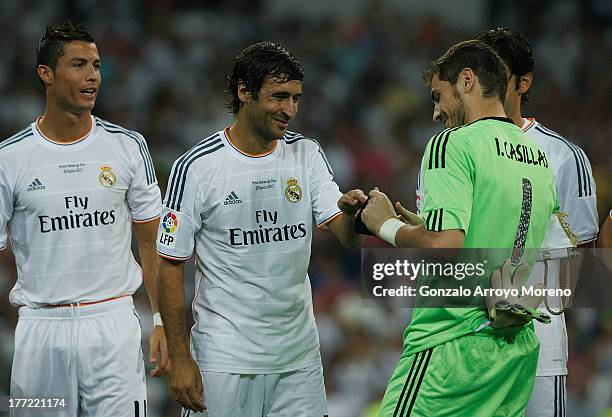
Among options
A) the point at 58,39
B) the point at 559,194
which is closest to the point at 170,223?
the point at 58,39

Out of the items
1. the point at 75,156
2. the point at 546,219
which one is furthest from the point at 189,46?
the point at 546,219

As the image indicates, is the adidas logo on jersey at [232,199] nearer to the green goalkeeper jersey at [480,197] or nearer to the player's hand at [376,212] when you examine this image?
the player's hand at [376,212]

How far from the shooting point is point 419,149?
10570 millimetres

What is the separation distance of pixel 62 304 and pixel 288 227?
1159 mm

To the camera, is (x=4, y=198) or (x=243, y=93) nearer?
(x=243, y=93)

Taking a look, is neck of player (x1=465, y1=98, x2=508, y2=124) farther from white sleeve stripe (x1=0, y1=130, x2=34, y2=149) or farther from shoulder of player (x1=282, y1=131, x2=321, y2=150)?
white sleeve stripe (x1=0, y1=130, x2=34, y2=149)

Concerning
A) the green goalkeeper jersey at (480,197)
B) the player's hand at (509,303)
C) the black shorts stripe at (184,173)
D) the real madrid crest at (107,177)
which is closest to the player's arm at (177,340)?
the black shorts stripe at (184,173)

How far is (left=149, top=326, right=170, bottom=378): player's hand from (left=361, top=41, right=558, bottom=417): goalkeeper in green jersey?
1.32 m

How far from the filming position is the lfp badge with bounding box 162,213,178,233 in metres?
4.50

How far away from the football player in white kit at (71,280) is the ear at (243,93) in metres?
0.71

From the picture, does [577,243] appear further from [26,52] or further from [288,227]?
[26,52]

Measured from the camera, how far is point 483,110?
4.00 meters

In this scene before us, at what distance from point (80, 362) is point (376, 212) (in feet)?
5.68

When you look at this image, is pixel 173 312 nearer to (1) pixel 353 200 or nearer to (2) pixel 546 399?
(1) pixel 353 200
